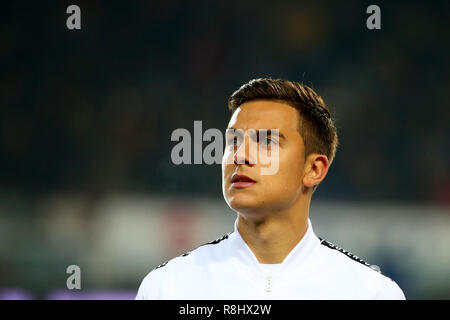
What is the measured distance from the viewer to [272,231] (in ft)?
7.96

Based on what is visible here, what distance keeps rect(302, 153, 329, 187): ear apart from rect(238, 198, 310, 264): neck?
0.09 m

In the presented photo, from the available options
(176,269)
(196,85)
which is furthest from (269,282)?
(196,85)

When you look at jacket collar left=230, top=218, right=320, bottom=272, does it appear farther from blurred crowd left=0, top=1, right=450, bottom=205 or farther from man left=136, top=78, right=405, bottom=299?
blurred crowd left=0, top=1, right=450, bottom=205

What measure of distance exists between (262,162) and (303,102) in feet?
1.19

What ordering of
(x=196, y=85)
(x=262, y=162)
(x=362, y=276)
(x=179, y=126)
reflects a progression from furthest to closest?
(x=196, y=85) < (x=179, y=126) < (x=362, y=276) < (x=262, y=162)

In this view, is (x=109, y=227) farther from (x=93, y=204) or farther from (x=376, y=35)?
(x=376, y=35)

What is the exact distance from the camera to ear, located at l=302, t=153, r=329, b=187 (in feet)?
8.16

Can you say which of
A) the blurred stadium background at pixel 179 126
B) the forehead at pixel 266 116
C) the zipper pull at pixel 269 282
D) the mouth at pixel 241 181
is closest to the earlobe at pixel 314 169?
the forehead at pixel 266 116

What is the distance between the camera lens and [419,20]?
8.98 m

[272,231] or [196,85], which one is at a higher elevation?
[196,85]

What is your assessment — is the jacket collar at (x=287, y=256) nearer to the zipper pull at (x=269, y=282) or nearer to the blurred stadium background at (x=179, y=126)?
the zipper pull at (x=269, y=282)

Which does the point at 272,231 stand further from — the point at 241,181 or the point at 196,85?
the point at 196,85

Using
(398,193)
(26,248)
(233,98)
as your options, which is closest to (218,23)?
(398,193)

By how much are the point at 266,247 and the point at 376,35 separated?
7.21 meters
